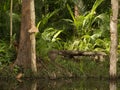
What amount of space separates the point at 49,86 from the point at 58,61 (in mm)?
2703

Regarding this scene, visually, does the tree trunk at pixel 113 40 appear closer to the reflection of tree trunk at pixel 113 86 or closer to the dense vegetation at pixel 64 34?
the reflection of tree trunk at pixel 113 86

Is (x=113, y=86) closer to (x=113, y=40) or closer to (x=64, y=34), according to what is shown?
(x=113, y=40)

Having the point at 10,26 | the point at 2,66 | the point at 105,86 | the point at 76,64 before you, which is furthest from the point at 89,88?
the point at 10,26

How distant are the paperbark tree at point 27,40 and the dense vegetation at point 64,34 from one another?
38cm

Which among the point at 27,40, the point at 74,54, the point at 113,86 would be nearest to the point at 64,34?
the point at 74,54

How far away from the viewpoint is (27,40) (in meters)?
17.8

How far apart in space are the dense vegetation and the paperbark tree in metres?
0.38

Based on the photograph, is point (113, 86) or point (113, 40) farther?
point (113, 40)

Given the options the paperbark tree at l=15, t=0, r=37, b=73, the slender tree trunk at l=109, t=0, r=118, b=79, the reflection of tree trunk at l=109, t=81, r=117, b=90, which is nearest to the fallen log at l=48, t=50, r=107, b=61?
the paperbark tree at l=15, t=0, r=37, b=73

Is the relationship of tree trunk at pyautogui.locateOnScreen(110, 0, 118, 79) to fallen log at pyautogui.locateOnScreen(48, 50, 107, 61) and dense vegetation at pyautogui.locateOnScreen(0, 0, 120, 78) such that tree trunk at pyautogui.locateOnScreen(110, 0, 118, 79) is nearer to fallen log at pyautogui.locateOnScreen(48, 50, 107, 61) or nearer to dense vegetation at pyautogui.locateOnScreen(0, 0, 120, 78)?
dense vegetation at pyautogui.locateOnScreen(0, 0, 120, 78)

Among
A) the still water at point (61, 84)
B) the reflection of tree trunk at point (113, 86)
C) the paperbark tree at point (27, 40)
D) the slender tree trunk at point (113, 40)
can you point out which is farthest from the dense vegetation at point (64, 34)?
the reflection of tree trunk at point (113, 86)

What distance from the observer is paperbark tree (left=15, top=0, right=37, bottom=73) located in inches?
686

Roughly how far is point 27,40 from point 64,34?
12.6 ft

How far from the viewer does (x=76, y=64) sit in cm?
1836
